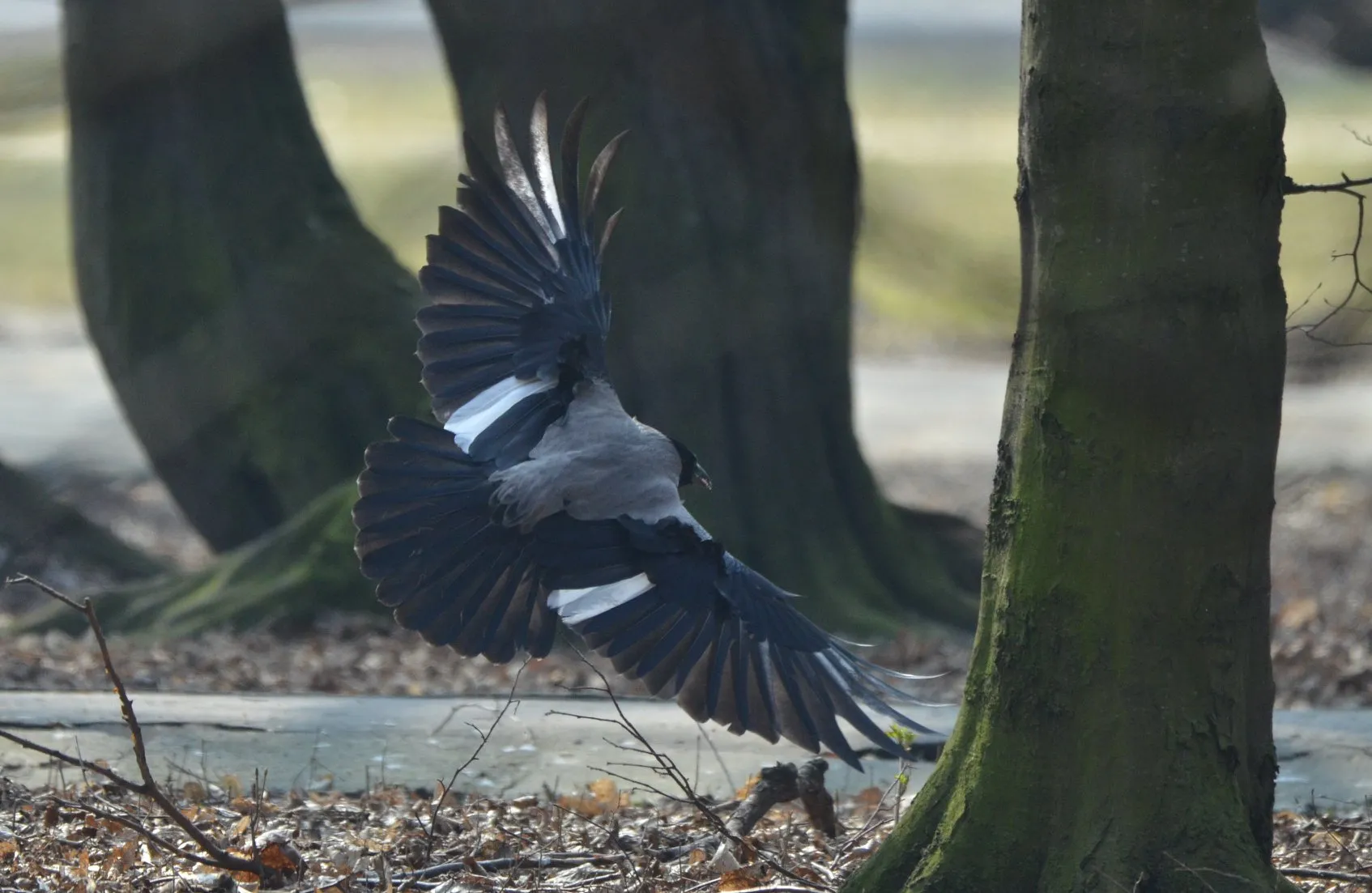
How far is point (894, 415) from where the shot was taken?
2003 cm

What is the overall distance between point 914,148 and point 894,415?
9.93m

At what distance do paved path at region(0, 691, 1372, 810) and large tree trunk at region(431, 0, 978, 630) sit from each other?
1878 mm

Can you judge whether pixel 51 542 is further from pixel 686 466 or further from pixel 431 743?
pixel 686 466

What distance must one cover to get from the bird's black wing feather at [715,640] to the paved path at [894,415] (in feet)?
36.2

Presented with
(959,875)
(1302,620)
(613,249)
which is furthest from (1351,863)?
(1302,620)

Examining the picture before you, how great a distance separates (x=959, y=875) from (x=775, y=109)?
16.8 feet

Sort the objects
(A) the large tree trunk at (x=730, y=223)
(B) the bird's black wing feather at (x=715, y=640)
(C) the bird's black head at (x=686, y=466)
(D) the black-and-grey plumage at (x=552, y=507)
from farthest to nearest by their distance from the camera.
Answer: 1. (A) the large tree trunk at (x=730, y=223)
2. (C) the bird's black head at (x=686, y=466)
3. (D) the black-and-grey plumage at (x=552, y=507)
4. (B) the bird's black wing feather at (x=715, y=640)

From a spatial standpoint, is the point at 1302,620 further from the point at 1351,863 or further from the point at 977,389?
the point at 977,389

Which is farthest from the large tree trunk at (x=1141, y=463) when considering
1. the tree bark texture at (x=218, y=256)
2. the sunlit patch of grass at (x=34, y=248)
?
the sunlit patch of grass at (x=34, y=248)

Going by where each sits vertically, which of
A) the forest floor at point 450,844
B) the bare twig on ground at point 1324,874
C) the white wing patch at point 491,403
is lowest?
the forest floor at point 450,844

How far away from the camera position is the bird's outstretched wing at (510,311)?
5.50 metres

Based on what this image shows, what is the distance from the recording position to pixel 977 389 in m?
22.0

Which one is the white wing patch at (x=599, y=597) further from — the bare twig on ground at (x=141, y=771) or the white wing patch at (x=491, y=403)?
the bare twig on ground at (x=141, y=771)

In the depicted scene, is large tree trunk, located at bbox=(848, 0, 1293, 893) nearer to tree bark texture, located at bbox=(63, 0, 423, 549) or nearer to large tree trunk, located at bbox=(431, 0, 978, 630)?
large tree trunk, located at bbox=(431, 0, 978, 630)
